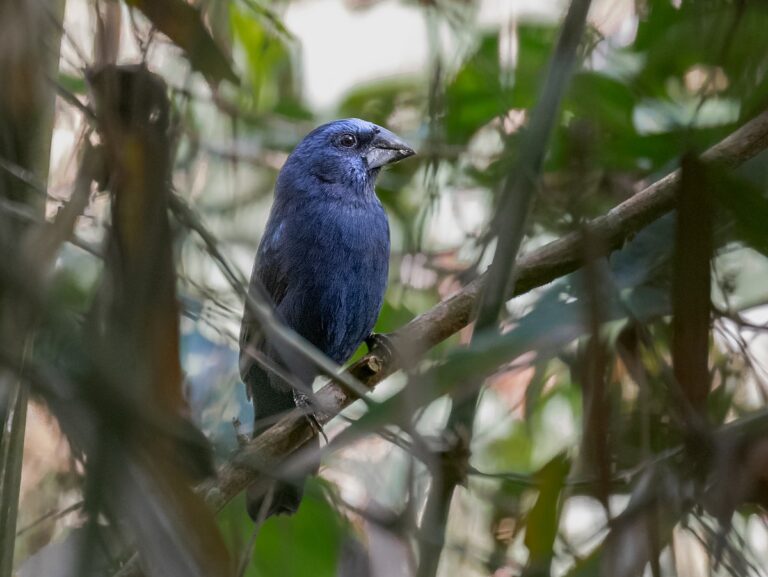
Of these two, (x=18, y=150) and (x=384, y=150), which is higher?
(x=384, y=150)

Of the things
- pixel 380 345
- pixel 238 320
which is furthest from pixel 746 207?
pixel 380 345

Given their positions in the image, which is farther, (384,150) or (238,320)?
(384,150)

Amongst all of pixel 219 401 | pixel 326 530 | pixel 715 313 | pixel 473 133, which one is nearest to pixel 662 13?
pixel 715 313

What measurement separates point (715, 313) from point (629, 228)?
28.7 inches

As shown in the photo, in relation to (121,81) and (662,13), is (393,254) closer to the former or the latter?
(662,13)

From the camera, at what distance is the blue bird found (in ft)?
13.9

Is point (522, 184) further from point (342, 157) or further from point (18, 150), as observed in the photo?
point (342, 157)

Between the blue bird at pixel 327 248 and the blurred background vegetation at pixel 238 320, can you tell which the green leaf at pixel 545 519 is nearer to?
the blurred background vegetation at pixel 238 320

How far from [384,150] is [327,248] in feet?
1.82

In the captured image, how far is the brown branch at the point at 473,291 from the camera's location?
2287 millimetres

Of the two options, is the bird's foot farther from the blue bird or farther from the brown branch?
the brown branch

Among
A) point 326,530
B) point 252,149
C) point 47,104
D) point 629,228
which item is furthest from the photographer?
point 252,149

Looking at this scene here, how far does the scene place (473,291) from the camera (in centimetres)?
281

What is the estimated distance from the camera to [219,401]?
217 cm
